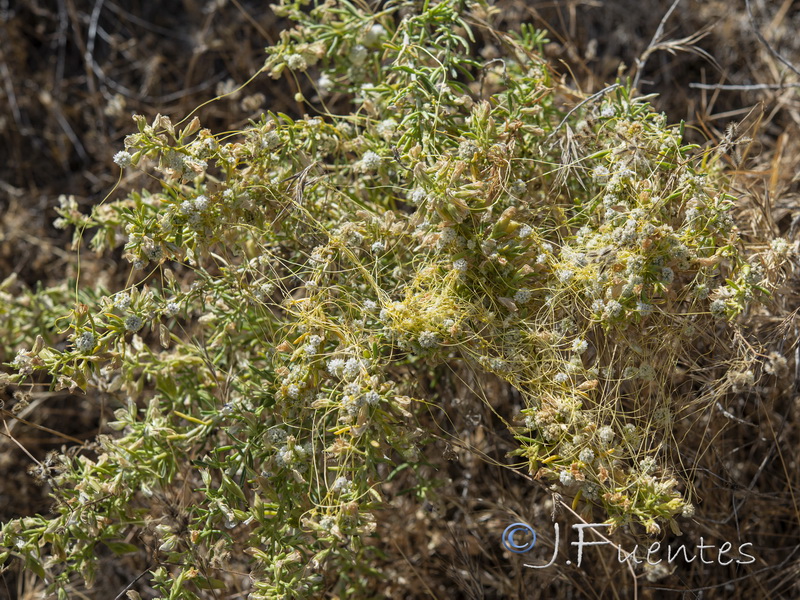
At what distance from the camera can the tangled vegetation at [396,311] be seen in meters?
1.93

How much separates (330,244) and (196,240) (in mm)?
379

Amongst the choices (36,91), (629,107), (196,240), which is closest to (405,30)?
(629,107)

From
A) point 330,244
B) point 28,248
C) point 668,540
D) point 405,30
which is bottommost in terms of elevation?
point 668,540

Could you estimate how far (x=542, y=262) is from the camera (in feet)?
6.61

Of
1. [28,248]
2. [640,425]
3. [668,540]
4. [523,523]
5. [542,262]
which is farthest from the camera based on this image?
[28,248]

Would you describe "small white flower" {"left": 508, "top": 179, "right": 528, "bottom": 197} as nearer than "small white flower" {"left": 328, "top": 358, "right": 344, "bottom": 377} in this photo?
No

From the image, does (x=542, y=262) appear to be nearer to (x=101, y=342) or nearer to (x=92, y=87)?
(x=101, y=342)

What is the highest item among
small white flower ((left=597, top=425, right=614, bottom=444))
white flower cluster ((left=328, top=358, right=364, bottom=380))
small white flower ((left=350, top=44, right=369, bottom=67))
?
small white flower ((left=350, top=44, right=369, bottom=67))

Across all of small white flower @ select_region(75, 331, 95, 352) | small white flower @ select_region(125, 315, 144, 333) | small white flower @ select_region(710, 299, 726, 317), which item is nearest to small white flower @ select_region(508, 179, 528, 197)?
small white flower @ select_region(710, 299, 726, 317)

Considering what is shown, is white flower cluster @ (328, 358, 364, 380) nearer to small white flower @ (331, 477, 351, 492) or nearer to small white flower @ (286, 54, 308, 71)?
small white flower @ (331, 477, 351, 492)

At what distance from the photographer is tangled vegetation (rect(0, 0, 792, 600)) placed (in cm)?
193

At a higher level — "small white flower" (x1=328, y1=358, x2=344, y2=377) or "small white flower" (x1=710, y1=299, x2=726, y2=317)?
"small white flower" (x1=710, y1=299, x2=726, y2=317)

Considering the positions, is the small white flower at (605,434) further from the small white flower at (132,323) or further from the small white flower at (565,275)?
the small white flower at (132,323)

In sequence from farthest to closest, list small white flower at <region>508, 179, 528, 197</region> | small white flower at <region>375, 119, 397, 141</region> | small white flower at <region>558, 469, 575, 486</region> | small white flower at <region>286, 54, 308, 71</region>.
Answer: small white flower at <region>286, 54, 308, 71</region> < small white flower at <region>375, 119, 397, 141</region> < small white flower at <region>508, 179, 528, 197</region> < small white flower at <region>558, 469, 575, 486</region>
